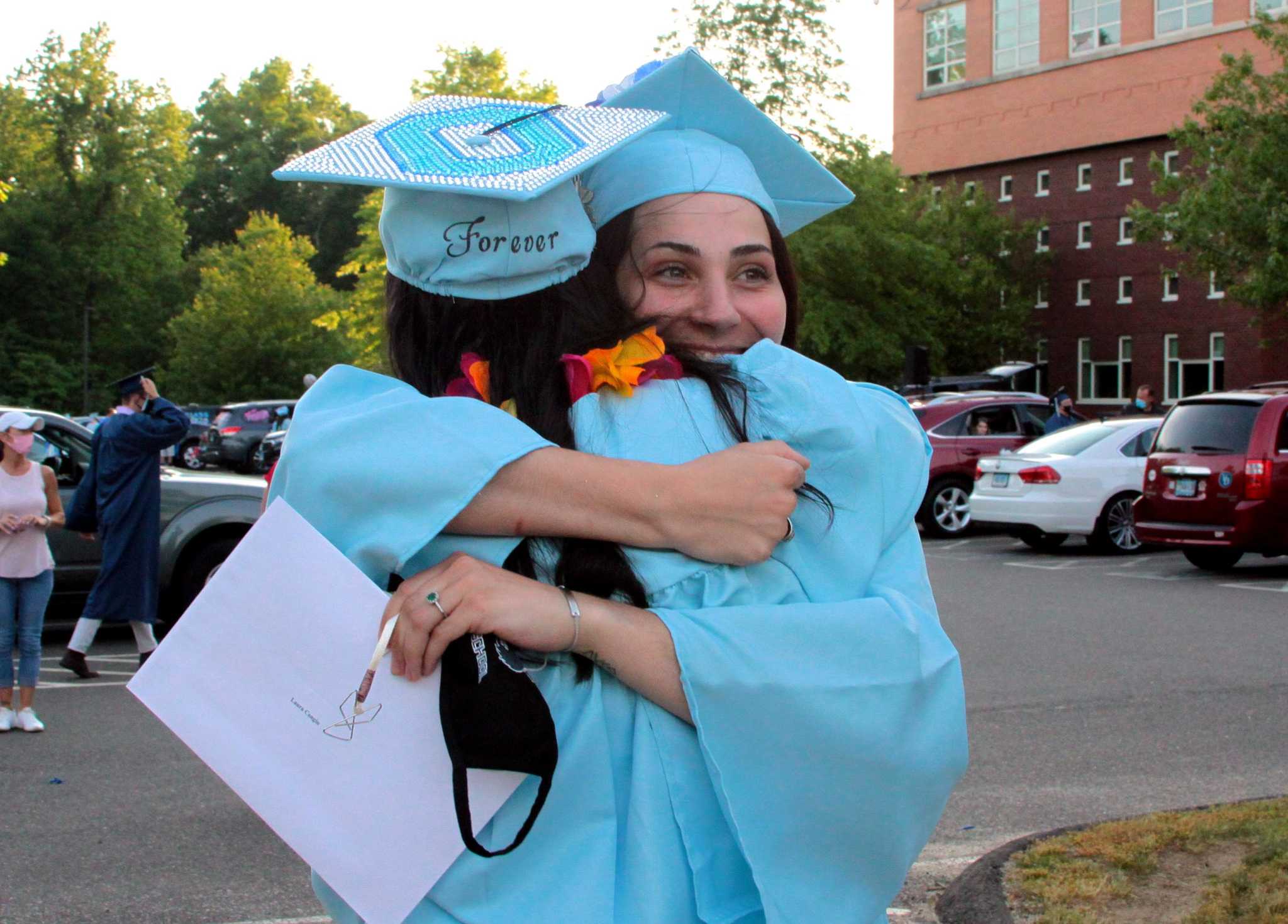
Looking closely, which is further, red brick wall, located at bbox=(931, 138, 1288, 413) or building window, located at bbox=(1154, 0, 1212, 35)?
red brick wall, located at bbox=(931, 138, 1288, 413)

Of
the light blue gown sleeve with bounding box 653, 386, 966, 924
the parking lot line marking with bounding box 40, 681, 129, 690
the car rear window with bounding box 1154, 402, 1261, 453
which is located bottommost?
the parking lot line marking with bounding box 40, 681, 129, 690

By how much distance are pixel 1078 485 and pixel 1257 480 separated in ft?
9.32

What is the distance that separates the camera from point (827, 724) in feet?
4.67

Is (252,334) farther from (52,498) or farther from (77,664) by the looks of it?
(52,498)

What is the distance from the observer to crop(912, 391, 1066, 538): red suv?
18625 mm

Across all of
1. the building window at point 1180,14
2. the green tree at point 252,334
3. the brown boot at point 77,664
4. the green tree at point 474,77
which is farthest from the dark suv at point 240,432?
the building window at point 1180,14

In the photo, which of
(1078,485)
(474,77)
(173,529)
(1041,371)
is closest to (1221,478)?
(1078,485)

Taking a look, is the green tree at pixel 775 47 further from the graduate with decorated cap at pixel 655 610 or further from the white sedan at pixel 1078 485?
the graduate with decorated cap at pixel 655 610

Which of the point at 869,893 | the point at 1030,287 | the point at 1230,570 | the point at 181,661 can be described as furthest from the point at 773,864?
the point at 1030,287

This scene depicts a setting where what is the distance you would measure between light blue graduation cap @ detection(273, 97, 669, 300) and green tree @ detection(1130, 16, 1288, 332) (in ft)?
99.8

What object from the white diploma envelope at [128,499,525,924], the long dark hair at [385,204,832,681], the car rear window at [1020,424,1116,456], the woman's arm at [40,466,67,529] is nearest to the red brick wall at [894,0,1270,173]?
the car rear window at [1020,424,1116,456]

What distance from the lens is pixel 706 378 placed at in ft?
5.23

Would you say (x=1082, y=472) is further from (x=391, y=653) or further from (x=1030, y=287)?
(x=1030, y=287)

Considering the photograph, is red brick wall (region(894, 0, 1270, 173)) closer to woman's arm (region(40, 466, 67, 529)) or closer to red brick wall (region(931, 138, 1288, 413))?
red brick wall (region(931, 138, 1288, 413))
